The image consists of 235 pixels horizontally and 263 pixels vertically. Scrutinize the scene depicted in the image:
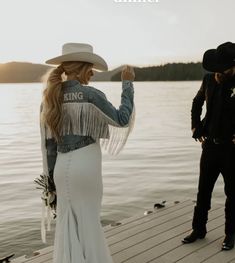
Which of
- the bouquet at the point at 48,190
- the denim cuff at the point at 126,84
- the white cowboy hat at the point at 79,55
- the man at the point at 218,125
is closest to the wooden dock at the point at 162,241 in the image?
the man at the point at 218,125

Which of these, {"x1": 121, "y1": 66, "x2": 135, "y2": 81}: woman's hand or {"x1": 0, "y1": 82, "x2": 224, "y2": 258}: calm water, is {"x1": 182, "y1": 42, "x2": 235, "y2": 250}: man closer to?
{"x1": 121, "y1": 66, "x2": 135, "y2": 81}: woman's hand

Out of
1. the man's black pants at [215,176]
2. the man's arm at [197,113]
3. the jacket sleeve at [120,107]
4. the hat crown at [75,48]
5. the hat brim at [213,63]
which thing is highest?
the hat crown at [75,48]

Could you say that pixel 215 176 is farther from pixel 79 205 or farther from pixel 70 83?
pixel 70 83

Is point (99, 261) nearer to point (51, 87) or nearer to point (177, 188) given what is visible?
point (51, 87)

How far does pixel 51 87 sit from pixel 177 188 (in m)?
8.34

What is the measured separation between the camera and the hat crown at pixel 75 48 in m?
3.56

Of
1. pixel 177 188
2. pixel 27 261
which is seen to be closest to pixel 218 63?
pixel 27 261

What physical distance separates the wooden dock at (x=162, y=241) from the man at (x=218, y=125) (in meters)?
0.19

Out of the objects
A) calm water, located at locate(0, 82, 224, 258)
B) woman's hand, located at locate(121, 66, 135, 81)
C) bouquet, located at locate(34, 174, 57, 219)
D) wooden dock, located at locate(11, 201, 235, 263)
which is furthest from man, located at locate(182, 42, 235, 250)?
calm water, located at locate(0, 82, 224, 258)

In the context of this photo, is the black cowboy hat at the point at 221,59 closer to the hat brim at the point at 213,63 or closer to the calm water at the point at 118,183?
the hat brim at the point at 213,63

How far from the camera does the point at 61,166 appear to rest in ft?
12.1

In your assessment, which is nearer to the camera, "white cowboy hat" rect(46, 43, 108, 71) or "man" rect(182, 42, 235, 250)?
"white cowboy hat" rect(46, 43, 108, 71)

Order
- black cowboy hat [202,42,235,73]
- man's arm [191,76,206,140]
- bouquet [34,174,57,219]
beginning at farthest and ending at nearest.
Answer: man's arm [191,76,206,140], black cowboy hat [202,42,235,73], bouquet [34,174,57,219]

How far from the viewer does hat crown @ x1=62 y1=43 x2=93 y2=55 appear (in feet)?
11.7
